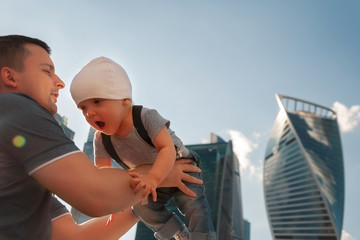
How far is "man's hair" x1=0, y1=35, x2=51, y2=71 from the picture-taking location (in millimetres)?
1613

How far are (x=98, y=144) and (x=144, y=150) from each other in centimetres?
49

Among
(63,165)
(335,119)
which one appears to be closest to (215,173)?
(335,119)

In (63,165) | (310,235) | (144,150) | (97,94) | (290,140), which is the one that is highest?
(97,94)

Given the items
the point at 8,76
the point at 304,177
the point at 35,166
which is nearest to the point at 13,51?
the point at 8,76

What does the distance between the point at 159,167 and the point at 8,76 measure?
1134 millimetres

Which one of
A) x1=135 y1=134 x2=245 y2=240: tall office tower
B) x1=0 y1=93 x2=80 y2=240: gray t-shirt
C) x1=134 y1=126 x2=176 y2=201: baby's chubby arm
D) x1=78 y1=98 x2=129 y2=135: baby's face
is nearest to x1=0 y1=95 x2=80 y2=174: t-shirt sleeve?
x1=0 y1=93 x2=80 y2=240: gray t-shirt

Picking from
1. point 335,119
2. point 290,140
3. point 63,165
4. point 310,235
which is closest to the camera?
point 63,165

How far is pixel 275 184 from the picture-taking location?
341 ft

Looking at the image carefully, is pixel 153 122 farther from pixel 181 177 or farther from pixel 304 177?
pixel 304 177

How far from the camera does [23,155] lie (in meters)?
1.25

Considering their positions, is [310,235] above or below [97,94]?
below

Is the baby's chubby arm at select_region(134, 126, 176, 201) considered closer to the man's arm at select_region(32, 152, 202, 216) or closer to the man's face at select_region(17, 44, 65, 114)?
the man's arm at select_region(32, 152, 202, 216)

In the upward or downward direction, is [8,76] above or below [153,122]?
above

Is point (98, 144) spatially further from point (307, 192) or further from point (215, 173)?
point (307, 192)
